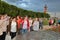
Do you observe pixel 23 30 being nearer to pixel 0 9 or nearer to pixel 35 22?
pixel 35 22

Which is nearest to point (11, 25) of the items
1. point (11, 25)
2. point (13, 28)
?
point (11, 25)

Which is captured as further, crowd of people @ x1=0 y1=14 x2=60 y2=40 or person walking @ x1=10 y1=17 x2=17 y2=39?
person walking @ x1=10 y1=17 x2=17 y2=39

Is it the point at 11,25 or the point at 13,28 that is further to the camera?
the point at 11,25

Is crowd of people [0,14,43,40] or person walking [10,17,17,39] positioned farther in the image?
person walking [10,17,17,39]

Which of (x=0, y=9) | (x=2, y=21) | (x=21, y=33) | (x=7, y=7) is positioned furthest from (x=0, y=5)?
(x=2, y=21)

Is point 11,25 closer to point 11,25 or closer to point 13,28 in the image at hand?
point 11,25

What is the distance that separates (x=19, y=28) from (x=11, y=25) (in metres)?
1.14

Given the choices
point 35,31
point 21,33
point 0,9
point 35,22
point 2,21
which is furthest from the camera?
point 0,9

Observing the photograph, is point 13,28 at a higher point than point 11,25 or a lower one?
lower

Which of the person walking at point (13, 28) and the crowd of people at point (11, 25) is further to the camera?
the person walking at point (13, 28)

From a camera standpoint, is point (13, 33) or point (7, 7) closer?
point (13, 33)

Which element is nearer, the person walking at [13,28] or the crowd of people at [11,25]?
the crowd of people at [11,25]

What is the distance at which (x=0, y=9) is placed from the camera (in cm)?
3078

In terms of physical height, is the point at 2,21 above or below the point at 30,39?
above
